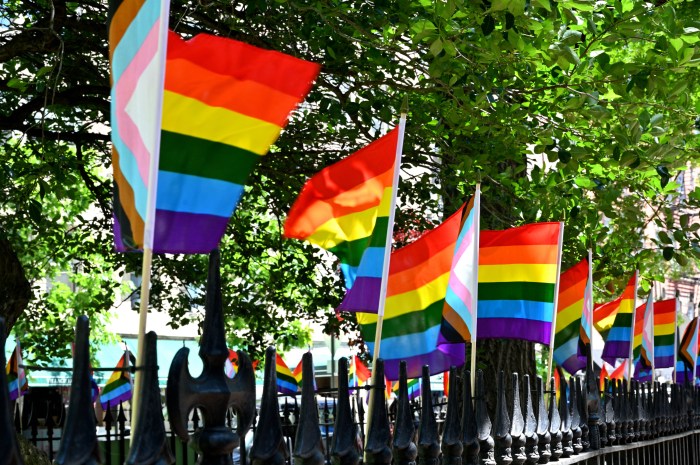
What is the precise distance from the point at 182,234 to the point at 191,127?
41 centimetres

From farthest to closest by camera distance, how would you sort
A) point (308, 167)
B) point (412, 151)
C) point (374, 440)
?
1. point (308, 167)
2. point (412, 151)
3. point (374, 440)

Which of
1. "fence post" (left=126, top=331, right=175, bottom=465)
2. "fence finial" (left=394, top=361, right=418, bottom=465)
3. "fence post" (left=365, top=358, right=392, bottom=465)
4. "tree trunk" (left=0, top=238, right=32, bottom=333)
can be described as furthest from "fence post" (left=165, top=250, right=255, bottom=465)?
"tree trunk" (left=0, top=238, right=32, bottom=333)

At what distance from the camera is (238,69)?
4062 mm

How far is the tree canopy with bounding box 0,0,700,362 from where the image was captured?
266 inches

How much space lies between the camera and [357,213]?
18.8 feet

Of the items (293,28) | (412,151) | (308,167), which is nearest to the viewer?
(293,28)

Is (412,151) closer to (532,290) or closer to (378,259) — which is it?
(532,290)

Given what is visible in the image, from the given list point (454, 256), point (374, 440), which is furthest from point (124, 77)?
point (454, 256)

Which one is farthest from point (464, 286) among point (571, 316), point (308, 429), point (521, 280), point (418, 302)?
point (571, 316)

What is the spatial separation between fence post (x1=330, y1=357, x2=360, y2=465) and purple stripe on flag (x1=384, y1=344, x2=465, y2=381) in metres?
3.07

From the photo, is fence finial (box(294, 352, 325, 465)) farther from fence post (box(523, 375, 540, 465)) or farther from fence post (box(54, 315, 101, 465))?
fence post (box(523, 375, 540, 465))

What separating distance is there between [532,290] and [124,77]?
16.4 ft

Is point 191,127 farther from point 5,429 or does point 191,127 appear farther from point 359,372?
point 359,372

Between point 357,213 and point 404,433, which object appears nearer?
point 404,433
